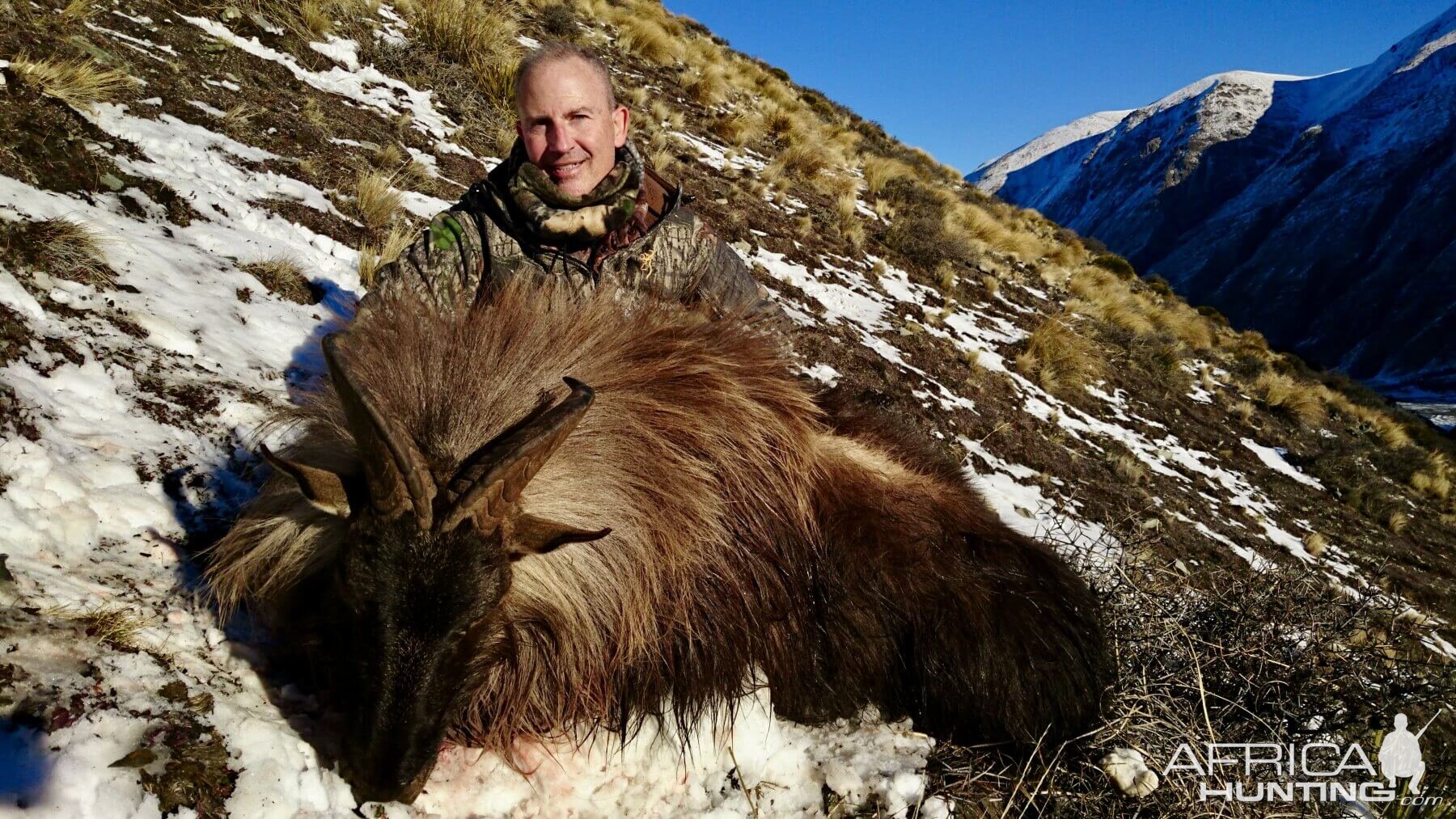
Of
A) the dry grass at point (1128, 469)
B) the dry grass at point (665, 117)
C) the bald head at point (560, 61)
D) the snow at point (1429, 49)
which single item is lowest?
the dry grass at point (1128, 469)

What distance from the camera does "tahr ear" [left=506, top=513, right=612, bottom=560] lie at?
1.79 meters

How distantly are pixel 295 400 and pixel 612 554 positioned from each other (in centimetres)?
128

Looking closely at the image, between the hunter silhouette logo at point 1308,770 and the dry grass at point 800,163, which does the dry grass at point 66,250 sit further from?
the dry grass at point 800,163

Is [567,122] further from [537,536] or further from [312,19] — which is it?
[312,19]

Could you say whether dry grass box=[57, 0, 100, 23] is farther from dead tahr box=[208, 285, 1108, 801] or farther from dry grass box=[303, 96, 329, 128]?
dead tahr box=[208, 285, 1108, 801]

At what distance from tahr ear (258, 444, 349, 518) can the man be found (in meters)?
1.59

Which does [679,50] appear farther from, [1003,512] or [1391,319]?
[1391,319]

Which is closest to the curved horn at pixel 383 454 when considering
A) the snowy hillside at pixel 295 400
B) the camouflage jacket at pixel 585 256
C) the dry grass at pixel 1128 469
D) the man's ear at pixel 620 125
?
the snowy hillside at pixel 295 400

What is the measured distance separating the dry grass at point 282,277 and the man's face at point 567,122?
1534 mm

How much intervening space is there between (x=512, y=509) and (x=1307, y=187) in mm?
71809

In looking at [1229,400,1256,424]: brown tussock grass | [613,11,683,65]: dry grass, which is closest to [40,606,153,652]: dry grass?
[1229,400,1256,424]: brown tussock grass

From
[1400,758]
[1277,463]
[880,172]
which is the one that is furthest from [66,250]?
[880,172]

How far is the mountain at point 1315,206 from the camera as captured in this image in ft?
139

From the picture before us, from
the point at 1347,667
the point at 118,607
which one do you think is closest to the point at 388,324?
the point at 118,607
